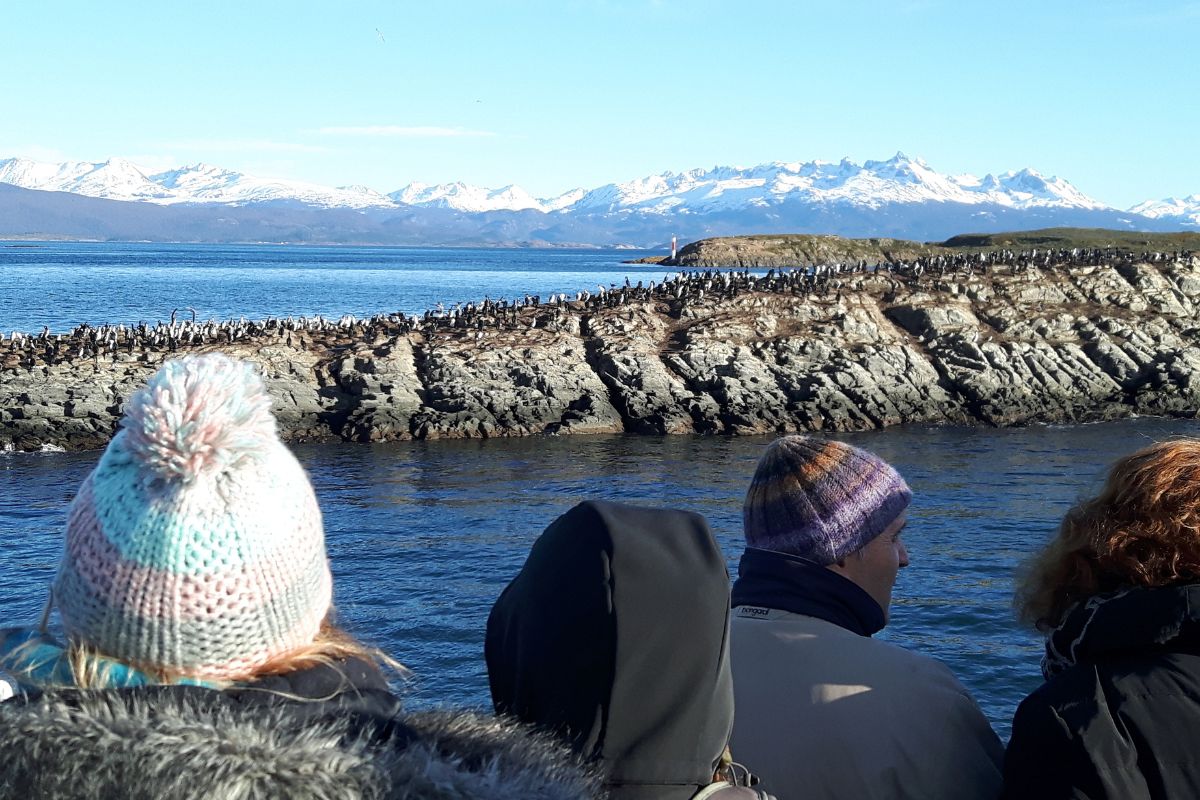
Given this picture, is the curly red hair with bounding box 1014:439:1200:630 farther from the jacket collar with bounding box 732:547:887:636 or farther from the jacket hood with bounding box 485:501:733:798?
the jacket hood with bounding box 485:501:733:798

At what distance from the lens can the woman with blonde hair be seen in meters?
2.62

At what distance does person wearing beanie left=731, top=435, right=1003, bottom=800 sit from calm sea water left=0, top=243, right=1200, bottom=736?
6.29m

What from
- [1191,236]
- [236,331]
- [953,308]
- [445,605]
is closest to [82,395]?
[236,331]

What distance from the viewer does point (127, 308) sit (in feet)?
247

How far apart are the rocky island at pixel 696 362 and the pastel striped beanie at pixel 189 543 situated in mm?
29669

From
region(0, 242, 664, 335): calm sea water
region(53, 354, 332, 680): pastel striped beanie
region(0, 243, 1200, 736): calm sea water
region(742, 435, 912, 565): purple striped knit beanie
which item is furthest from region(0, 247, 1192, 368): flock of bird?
region(53, 354, 332, 680): pastel striped beanie

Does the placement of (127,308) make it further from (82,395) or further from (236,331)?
(82,395)

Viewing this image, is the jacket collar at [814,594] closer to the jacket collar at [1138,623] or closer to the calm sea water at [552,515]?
the jacket collar at [1138,623]

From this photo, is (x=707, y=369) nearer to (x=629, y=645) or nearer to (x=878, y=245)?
(x=629, y=645)

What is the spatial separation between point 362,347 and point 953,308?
67.7 feet

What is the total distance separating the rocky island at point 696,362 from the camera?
31859 millimetres

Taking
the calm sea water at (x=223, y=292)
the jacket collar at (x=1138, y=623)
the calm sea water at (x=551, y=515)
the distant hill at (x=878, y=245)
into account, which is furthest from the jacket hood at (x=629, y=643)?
the distant hill at (x=878, y=245)

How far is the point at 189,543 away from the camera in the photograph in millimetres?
1831

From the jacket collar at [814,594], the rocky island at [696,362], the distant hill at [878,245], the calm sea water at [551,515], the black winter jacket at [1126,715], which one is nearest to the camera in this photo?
the black winter jacket at [1126,715]
